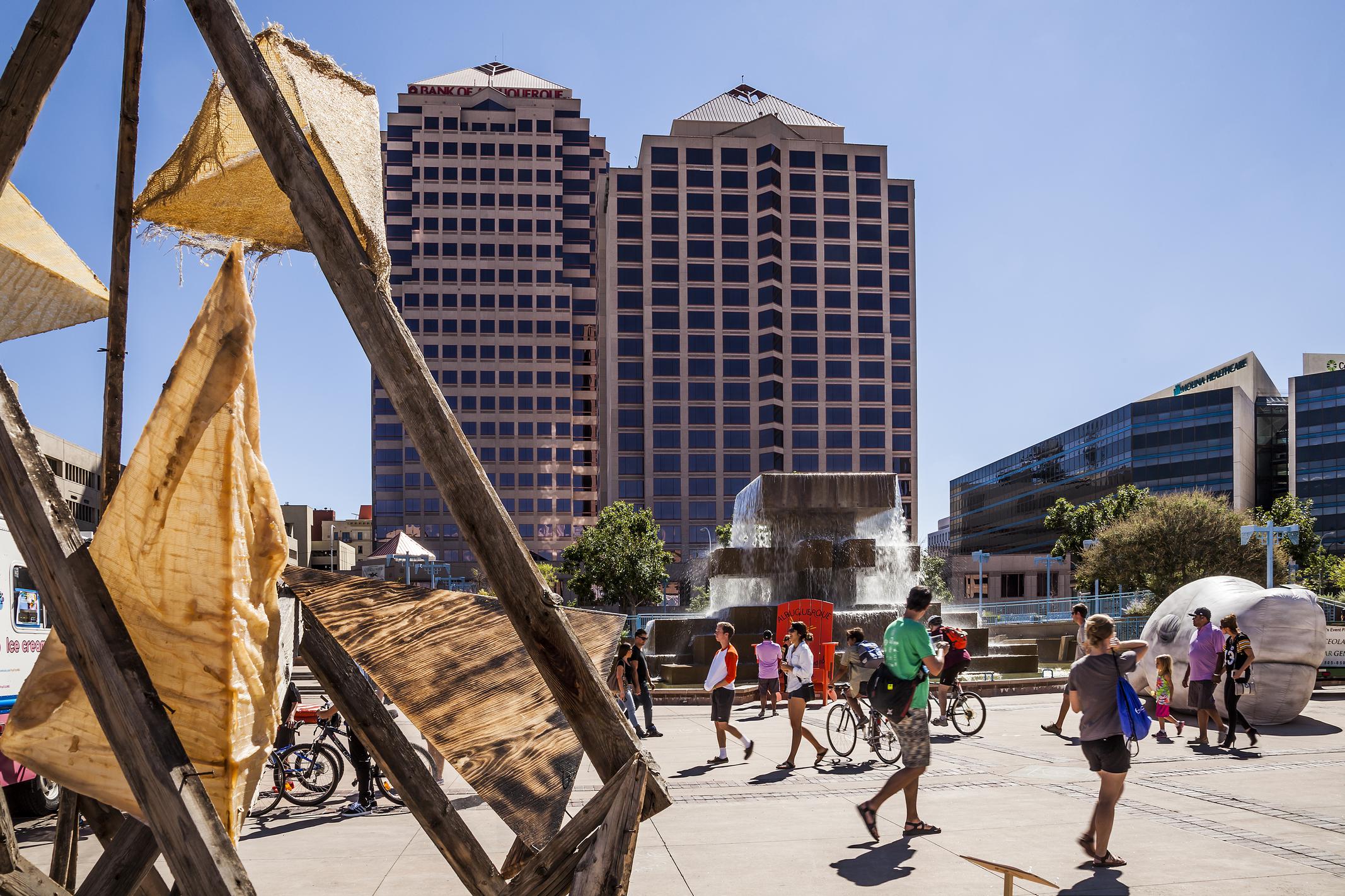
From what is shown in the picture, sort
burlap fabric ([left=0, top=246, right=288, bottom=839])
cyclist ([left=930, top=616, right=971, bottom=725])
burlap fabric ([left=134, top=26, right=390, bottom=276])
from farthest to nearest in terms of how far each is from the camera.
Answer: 1. cyclist ([left=930, top=616, right=971, bottom=725])
2. burlap fabric ([left=134, top=26, right=390, bottom=276])
3. burlap fabric ([left=0, top=246, right=288, bottom=839])

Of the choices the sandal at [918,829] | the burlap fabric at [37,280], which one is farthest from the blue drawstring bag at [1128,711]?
the burlap fabric at [37,280]

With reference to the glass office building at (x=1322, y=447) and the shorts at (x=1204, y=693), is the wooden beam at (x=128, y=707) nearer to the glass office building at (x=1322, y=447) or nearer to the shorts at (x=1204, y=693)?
the shorts at (x=1204, y=693)

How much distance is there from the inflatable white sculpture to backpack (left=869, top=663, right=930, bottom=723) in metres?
8.07

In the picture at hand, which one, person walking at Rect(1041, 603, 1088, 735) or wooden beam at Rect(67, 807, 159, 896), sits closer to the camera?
wooden beam at Rect(67, 807, 159, 896)

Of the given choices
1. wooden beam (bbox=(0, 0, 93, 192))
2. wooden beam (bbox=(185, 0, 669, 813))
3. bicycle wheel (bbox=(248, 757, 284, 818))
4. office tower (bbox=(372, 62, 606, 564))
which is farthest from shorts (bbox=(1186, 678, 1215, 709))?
office tower (bbox=(372, 62, 606, 564))

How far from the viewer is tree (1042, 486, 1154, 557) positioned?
73.5 m

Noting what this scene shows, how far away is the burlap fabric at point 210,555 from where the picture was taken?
2.52 metres

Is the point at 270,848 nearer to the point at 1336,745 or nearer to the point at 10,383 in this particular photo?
the point at 10,383

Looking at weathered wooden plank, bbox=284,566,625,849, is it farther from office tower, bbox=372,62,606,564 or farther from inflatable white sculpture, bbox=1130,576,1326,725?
office tower, bbox=372,62,606,564

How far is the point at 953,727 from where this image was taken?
1531 cm

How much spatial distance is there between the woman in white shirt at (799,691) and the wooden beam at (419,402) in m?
9.38

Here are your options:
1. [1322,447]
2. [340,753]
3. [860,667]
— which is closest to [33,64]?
[340,753]

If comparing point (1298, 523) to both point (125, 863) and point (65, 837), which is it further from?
point (125, 863)

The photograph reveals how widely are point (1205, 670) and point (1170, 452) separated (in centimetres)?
8924
